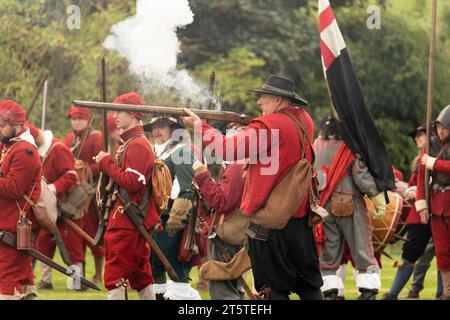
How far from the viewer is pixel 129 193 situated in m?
10.8

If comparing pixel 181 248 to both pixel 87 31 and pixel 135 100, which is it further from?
pixel 87 31

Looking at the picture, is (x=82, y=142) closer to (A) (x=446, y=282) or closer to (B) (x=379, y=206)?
(B) (x=379, y=206)

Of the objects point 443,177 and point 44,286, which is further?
point 44,286

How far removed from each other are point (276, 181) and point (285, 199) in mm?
145

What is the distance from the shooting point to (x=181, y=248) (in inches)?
472

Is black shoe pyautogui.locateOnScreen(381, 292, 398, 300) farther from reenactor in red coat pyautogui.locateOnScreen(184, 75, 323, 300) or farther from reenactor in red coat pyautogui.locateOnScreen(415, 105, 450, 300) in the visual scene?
reenactor in red coat pyautogui.locateOnScreen(184, 75, 323, 300)

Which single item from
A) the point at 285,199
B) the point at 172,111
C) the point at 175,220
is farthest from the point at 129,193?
the point at 285,199

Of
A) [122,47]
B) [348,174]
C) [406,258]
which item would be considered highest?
[122,47]

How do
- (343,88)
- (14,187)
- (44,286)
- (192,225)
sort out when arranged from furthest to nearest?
1. (44,286)
2. (192,225)
3. (14,187)
4. (343,88)

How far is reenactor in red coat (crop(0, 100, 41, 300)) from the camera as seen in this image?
427 inches

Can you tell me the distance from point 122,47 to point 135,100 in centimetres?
79

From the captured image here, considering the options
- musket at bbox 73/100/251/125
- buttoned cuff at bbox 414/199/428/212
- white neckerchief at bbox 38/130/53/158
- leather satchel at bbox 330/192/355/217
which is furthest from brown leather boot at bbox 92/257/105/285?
musket at bbox 73/100/251/125

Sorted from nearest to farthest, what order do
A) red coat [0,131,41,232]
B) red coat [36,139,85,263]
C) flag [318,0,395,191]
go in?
flag [318,0,395,191] → red coat [0,131,41,232] → red coat [36,139,85,263]
